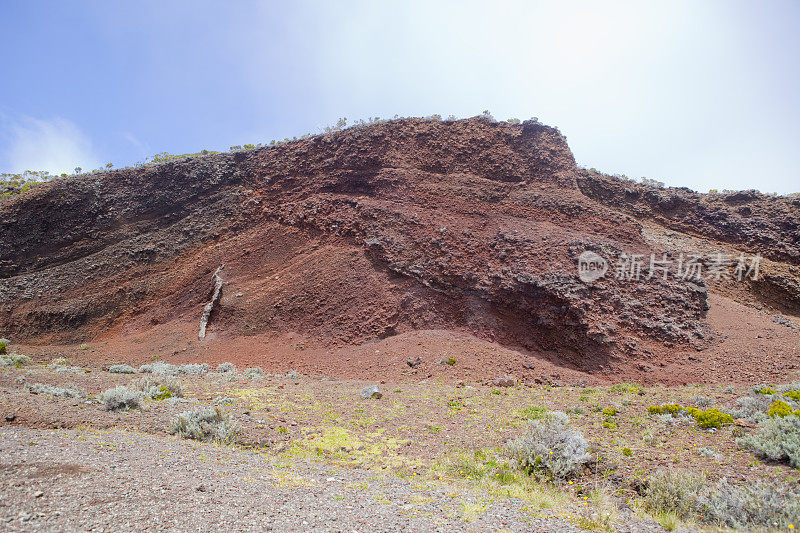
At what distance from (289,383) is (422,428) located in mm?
5632

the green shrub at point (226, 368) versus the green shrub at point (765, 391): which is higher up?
the green shrub at point (765, 391)

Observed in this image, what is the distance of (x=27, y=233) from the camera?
22.6 metres

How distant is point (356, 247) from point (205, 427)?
1174cm

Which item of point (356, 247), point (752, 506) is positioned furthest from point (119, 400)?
point (356, 247)

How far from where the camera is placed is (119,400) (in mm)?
7898

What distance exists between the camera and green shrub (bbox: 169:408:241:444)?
6824mm

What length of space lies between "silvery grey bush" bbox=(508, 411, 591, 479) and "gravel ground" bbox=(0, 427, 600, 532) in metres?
1.20

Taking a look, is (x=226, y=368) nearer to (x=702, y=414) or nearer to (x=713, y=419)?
(x=702, y=414)

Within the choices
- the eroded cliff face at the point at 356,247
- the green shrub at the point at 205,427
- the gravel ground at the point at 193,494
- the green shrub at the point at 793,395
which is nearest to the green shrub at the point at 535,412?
the gravel ground at the point at 193,494

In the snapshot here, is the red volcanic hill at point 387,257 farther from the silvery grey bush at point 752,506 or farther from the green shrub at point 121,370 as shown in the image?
the silvery grey bush at point 752,506

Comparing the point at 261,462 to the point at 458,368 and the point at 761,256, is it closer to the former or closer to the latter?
the point at 458,368

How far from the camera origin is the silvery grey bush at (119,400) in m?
7.80

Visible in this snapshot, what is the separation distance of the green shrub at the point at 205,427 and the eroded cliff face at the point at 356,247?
862 cm

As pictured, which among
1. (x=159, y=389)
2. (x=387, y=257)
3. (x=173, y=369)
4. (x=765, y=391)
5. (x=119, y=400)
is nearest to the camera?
(x=119, y=400)
